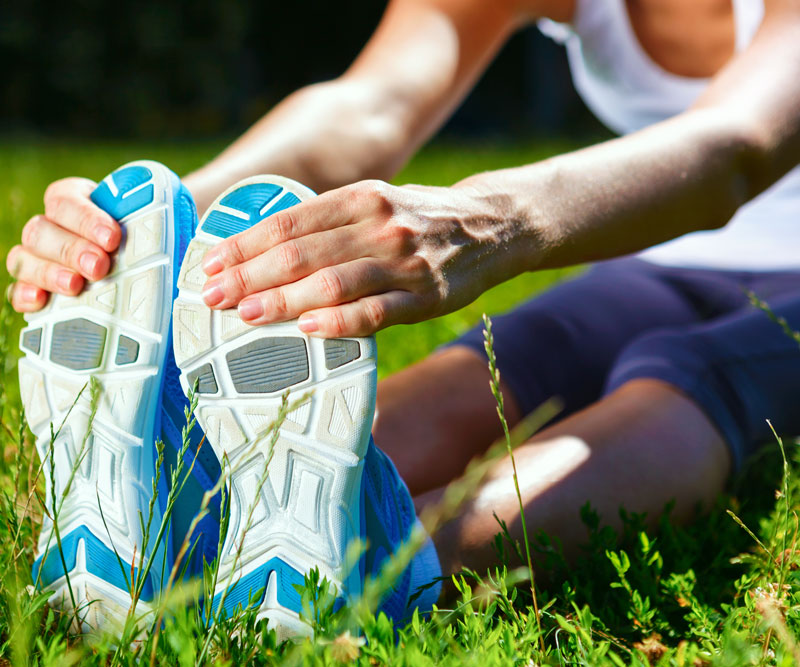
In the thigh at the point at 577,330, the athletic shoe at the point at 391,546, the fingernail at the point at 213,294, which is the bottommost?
the thigh at the point at 577,330

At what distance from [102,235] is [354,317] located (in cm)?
40

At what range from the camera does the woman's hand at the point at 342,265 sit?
1.02m

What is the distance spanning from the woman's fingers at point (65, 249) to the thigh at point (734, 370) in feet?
3.03

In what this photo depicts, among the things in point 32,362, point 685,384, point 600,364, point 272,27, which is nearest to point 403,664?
point 32,362

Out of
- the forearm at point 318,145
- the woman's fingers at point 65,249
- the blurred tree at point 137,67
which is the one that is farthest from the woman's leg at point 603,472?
the blurred tree at point 137,67

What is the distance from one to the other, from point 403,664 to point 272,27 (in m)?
14.7

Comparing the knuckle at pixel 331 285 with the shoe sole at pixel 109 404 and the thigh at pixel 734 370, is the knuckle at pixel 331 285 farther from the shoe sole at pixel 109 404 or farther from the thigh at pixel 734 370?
the thigh at pixel 734 370

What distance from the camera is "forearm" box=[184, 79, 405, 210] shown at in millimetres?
1608

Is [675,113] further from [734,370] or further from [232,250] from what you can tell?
[232,250]

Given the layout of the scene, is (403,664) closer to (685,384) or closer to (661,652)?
(661,652)

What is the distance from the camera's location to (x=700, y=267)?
210cm

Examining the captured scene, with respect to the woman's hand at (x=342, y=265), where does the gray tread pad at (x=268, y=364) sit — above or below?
below

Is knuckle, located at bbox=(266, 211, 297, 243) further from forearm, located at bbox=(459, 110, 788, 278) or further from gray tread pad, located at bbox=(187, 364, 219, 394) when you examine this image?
forearm, located at bbox=(459, 110, 788, 278)

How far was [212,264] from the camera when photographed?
1.05m
